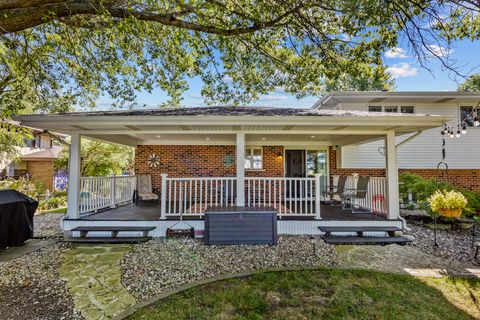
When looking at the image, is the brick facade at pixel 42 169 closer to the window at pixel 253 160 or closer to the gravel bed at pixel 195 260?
the window at pixel 253 160

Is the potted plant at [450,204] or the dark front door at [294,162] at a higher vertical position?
the dark front door at [294,162]

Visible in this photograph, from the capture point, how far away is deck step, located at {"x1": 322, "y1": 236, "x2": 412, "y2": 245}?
18.7 ft

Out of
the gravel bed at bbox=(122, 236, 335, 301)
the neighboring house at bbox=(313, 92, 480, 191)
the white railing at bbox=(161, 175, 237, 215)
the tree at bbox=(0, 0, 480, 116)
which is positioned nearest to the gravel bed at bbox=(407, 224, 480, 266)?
the gravel bed at bbox=(122, 236, 335, 301)

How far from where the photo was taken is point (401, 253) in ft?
17.2

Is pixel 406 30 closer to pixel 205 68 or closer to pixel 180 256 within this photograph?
pixel 205 68

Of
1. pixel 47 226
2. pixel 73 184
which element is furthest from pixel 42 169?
pixel 73 184

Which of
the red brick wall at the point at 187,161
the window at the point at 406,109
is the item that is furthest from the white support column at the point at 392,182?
the window at the point at 406,109

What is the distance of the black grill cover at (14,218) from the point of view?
5535 millimetres

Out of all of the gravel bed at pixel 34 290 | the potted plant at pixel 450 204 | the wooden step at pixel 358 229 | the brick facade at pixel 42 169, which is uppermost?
the brick facade at pixel 42 169

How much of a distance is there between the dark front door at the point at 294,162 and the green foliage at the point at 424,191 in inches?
149

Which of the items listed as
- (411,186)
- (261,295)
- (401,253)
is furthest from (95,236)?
(411,186)

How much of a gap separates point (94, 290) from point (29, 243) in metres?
3.62

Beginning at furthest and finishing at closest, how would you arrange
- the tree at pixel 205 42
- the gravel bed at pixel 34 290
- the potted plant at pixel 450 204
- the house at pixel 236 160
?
the potted plant at pixel 450 204
the house at pixel 236 160
the tree at pixel 205 42
the gravel bed at pixel 34 290

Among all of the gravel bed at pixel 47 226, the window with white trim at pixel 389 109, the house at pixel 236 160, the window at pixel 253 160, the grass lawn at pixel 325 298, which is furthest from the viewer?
the window with white trim at pixel 389 109
